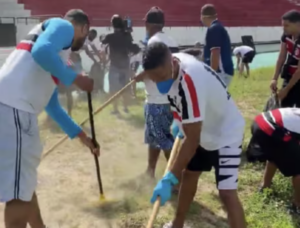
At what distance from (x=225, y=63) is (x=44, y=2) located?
1325 cm

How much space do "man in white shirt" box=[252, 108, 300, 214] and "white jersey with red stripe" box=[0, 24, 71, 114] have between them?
194 centimetres

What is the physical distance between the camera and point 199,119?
313 cm

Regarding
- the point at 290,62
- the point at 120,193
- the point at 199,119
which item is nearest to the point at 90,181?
the point at 120,193

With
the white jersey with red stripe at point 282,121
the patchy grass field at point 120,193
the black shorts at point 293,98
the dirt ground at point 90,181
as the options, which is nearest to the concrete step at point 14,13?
the dirt ground at point 90,181

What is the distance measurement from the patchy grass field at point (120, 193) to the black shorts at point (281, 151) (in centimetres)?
46

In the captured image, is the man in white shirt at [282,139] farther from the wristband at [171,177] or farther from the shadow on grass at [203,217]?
the wristband at [171,177]

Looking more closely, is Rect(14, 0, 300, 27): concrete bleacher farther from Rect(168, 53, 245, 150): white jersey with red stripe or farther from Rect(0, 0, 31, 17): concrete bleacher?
Rect(168, 53, 245, 150): white jersey with red stripe

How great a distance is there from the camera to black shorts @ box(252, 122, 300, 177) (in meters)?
4.19

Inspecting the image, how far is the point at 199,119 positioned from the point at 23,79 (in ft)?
3.72

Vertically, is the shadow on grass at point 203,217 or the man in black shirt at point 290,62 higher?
the man in black shirt at point 290,62

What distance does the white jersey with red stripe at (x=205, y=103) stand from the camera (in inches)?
123

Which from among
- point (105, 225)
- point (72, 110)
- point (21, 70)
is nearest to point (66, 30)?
point (21, 70)

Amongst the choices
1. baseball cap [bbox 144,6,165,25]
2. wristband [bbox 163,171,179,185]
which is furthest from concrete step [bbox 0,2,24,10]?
wristband [bbox 163,171,179,185]

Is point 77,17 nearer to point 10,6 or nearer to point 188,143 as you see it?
point 188,143
